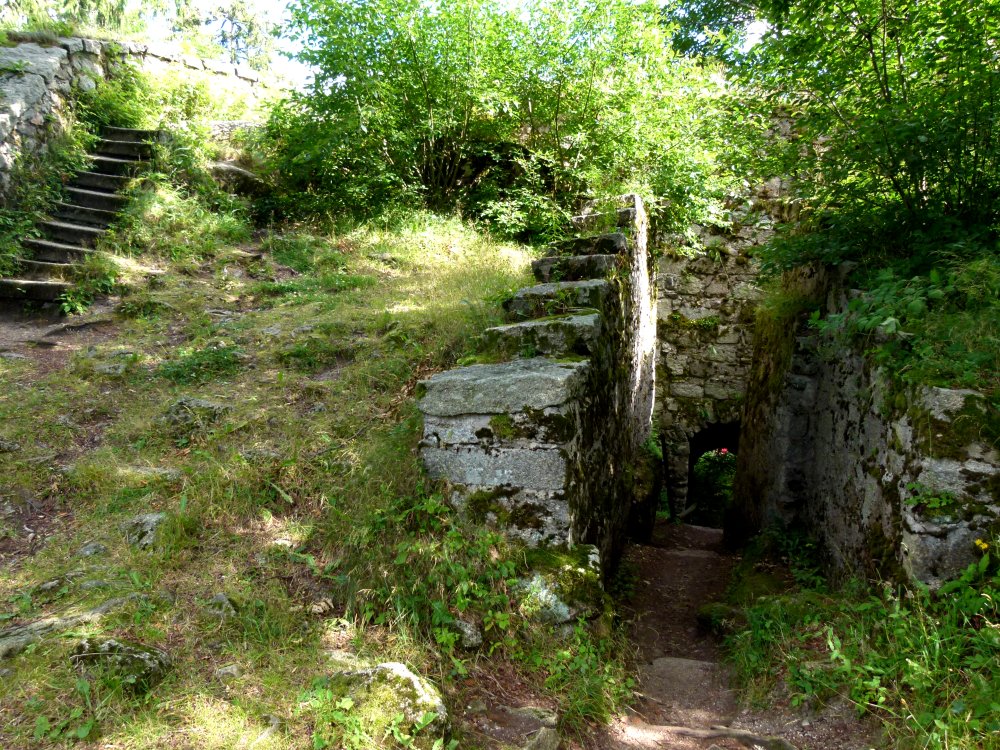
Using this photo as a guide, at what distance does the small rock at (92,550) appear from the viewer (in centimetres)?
324

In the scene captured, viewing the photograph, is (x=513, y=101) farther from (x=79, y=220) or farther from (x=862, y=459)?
(x=862, y=459)

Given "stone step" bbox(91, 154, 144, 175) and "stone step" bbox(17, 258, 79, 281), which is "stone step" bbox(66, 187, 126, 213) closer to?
"stone step" bbox(91, 154, 144, 175)

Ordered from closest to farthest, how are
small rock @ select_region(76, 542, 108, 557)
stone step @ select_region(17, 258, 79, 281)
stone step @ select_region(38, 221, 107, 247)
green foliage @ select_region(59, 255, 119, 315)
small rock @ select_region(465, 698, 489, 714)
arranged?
small rock @ select_region(465, 698, 489, 714) → small rock @ select_region(76, 542, 108, 557) → green foliage @ select_region(59, 255, 119, 315) → stone step @ select_region(17, 258, 79, 281) → stone step @ select_region(38, 221, 107, 247)

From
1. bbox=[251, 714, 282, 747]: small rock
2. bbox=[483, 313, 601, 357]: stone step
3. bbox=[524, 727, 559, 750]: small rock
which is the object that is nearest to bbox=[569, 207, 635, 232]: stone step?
bbox=[483, 313, 601, 357]: stone step

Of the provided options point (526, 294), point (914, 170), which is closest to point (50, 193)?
point (526, 294)

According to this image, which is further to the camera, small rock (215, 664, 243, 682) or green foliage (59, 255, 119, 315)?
green foliage (59, 255, 119, 315)

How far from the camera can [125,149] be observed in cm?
880

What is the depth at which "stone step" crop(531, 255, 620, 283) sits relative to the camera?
4953mm

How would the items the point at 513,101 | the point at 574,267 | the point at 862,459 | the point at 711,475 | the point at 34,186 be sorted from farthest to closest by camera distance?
the point at 711,475 < the point at 513,101 < the point at 34,186 < the point at 574,267 < the point at 862,459

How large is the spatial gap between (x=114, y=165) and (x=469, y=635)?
8.67m

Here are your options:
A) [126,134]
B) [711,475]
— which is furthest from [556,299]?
[711,475]

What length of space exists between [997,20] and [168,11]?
28.1 metres

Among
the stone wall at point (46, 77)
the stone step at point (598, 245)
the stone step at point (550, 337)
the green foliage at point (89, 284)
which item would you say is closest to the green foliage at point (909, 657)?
the stone step at point (550, 337)

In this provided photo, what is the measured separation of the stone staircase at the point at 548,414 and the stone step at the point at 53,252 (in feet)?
17.8
